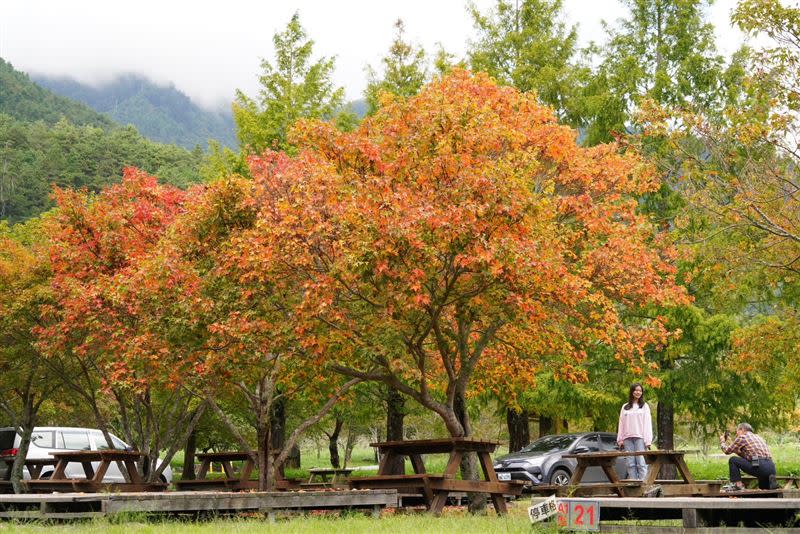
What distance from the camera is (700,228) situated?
22938mm

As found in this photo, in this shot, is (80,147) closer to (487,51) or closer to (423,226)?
(487,51)

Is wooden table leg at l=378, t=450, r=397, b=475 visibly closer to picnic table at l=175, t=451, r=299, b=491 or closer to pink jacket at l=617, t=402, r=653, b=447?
picnic table at l=175, t=451, r=299, b=491

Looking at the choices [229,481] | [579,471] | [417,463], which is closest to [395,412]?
[229,481]

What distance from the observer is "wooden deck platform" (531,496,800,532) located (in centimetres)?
832

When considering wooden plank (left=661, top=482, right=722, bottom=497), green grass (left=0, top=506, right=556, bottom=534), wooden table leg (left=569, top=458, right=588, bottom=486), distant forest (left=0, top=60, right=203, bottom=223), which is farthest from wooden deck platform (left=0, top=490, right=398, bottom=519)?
distant forest (left=0, top=60, right=203, bottom=223)

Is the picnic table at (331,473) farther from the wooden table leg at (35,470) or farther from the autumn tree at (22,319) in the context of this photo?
the autumn tree at (22,319)

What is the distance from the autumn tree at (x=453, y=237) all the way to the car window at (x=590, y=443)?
242 inches

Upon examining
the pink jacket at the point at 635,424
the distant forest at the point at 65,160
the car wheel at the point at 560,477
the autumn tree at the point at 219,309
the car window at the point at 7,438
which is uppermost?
the distant forest at the point at 65,160

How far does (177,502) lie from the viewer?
1110 centimetres

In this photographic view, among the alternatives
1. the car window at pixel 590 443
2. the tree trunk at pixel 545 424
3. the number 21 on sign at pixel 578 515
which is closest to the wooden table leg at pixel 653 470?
the number 21 on sign at pixel 578 515

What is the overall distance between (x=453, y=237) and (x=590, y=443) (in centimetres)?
1180

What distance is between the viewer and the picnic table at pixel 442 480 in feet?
42.5

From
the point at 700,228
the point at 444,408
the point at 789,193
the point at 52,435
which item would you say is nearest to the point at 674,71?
the point at 700,228

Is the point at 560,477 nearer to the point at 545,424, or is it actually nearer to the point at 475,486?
the point at 475,486
